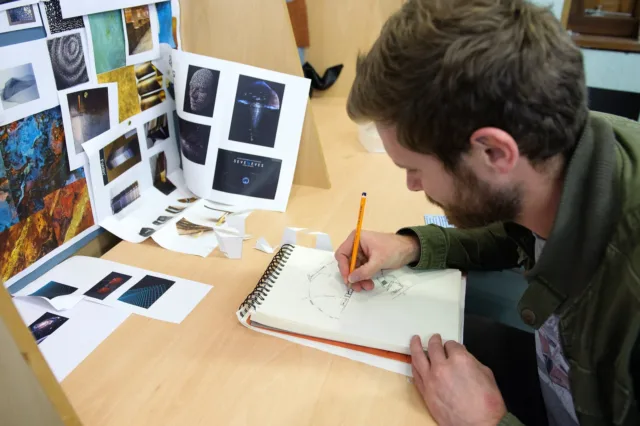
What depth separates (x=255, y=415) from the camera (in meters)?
0.59

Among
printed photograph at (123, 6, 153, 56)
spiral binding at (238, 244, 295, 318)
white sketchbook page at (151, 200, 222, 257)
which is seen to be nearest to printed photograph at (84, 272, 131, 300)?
white sketchbook page at (151, 200, 222, 257)

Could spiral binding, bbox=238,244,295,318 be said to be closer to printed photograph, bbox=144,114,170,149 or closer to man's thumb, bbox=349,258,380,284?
man's thumb, bbox=349,258,380,284

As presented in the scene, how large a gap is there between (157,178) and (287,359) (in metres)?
0.58

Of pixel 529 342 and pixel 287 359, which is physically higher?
Answer: pixel 287 359

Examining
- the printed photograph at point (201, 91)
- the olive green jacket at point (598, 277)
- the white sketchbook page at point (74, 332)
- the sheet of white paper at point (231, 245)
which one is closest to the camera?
the olive green jacket at point (598, 277)

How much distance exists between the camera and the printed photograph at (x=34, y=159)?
76 cm

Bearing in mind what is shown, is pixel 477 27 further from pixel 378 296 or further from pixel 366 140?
pixel 366 140

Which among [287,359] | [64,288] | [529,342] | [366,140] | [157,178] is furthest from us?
[366,140]

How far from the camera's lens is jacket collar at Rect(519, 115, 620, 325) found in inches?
22.9

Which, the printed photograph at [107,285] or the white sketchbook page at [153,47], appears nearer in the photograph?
the printed photograph at [107,285]

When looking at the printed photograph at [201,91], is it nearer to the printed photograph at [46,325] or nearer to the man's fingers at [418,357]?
the printed photograph at [46,325]

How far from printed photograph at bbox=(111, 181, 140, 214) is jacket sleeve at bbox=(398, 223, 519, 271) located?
0.53 m

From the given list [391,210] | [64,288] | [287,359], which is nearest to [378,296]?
[287,359]

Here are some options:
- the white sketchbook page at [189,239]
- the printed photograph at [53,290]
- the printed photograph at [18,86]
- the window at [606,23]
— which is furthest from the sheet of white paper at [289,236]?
the window at [606,23]
